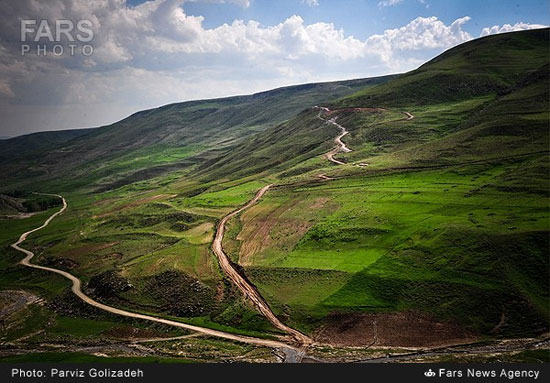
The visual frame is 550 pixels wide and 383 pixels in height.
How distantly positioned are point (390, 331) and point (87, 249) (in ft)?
291

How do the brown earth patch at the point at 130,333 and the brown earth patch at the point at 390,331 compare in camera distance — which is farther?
the brown earth patch at the point at 130,333

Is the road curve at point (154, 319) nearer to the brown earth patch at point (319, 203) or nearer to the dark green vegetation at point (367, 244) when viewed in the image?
the dark green vegetation at point (367, 244)

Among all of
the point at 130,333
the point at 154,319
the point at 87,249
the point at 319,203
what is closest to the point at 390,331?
the point at 154,319

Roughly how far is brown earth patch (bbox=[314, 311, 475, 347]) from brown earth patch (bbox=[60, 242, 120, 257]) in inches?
2941

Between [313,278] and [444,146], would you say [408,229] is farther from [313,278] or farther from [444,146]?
[444,146]

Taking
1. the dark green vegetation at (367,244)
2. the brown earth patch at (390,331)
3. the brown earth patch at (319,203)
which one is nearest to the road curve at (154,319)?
the dark green vegetation at (367,244)

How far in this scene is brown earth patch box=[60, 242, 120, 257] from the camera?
4215 inches

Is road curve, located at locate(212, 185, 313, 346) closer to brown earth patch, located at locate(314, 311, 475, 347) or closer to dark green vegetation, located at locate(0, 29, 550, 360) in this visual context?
dark green vegetation, located at locate(0, 29, 550, 360)

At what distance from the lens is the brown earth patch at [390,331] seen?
5459cm

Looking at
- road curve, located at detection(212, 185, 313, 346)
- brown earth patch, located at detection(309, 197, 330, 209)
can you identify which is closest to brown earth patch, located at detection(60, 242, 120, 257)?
road curve, located at detection(212, 185, 313, 346)

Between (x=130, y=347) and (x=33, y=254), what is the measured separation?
75.4 metres

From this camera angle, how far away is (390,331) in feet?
187

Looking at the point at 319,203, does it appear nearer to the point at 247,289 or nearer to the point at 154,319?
the point at 247,289

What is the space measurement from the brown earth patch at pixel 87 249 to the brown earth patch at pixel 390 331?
7471 cm
